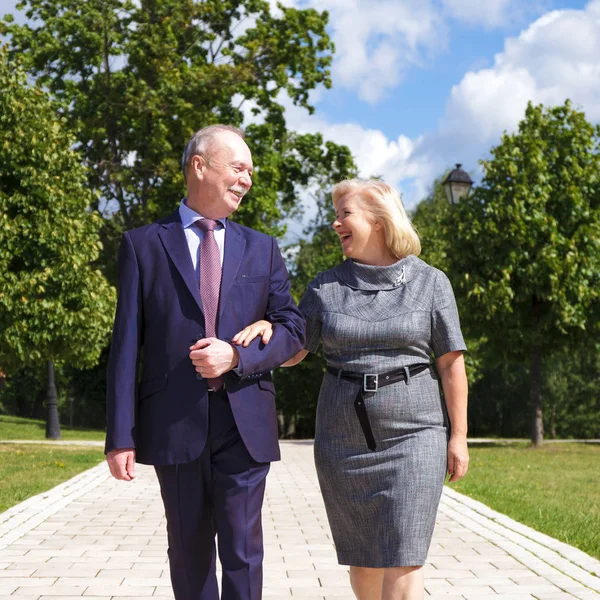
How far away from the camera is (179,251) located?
4113 millimetres

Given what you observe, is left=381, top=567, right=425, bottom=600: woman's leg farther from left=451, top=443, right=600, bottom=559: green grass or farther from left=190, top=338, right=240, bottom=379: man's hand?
left=451, top=443, right=600, bottom=559: green grass

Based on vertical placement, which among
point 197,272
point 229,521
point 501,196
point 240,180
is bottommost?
point 229,521

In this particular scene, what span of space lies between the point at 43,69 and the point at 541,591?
989 inches

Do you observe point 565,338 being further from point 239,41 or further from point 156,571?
point 156,571

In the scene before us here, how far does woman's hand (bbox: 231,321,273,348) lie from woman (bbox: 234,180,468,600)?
0.06ft

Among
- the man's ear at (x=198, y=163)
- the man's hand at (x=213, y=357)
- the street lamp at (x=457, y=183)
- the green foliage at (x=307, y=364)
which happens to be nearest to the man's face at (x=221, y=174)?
the man's ear at (x=198, y=163)

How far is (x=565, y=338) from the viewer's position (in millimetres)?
24109

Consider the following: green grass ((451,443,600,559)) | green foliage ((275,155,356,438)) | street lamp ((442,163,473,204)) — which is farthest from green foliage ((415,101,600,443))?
green foliage ((275,155,356,438))

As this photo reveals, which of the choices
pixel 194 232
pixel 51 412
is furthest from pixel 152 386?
pixel 51 412

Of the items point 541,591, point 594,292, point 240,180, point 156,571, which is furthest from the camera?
point 594,292

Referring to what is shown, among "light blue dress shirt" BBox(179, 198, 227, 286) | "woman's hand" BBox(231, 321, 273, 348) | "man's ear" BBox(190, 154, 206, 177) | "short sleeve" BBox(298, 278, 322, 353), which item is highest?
"man's ear" BBox(190, 154, 206, 177)

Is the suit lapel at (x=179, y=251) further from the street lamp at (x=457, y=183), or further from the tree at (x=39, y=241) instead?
the street lamp at (x=457, y=183)

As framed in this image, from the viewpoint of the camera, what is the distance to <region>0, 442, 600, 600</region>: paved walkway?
6270 mm

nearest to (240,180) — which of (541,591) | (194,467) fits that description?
(194,467)
